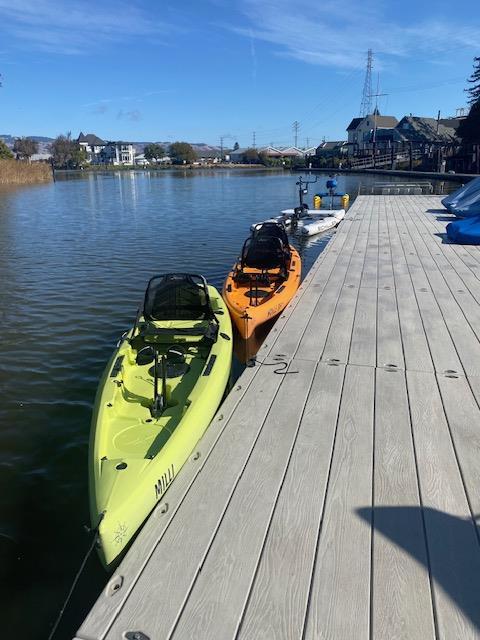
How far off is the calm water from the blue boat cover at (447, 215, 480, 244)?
18.3ft

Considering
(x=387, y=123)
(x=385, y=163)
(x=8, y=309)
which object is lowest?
(x=8, y=309)

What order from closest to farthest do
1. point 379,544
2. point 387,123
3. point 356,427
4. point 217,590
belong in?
point 217,590 < point 379,544 < point 356,427 < point 387,123

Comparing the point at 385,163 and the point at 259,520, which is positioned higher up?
the point at 385,163

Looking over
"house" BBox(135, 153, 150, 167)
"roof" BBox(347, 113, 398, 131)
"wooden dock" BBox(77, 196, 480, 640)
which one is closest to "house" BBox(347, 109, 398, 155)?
"roof" BBox(347, 113, 398, 131)

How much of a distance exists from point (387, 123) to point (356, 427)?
140m

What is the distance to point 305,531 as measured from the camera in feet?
10.2

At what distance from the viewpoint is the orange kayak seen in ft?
27.3

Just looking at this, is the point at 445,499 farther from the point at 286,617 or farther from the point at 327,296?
the point at 327,296

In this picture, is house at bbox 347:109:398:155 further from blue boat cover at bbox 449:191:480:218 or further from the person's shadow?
the person's shadow

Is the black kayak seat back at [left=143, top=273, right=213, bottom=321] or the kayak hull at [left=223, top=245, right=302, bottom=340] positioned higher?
the black kayak seat back at [left=143, top=273, right=213, bottom=321]

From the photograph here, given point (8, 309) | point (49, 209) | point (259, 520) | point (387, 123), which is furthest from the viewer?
point (387, 123)

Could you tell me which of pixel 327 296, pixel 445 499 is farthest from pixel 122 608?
pixel 327 296

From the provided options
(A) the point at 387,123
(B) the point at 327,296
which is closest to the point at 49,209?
(B) the point at 327,296

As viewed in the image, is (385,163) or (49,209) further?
(385,163)
